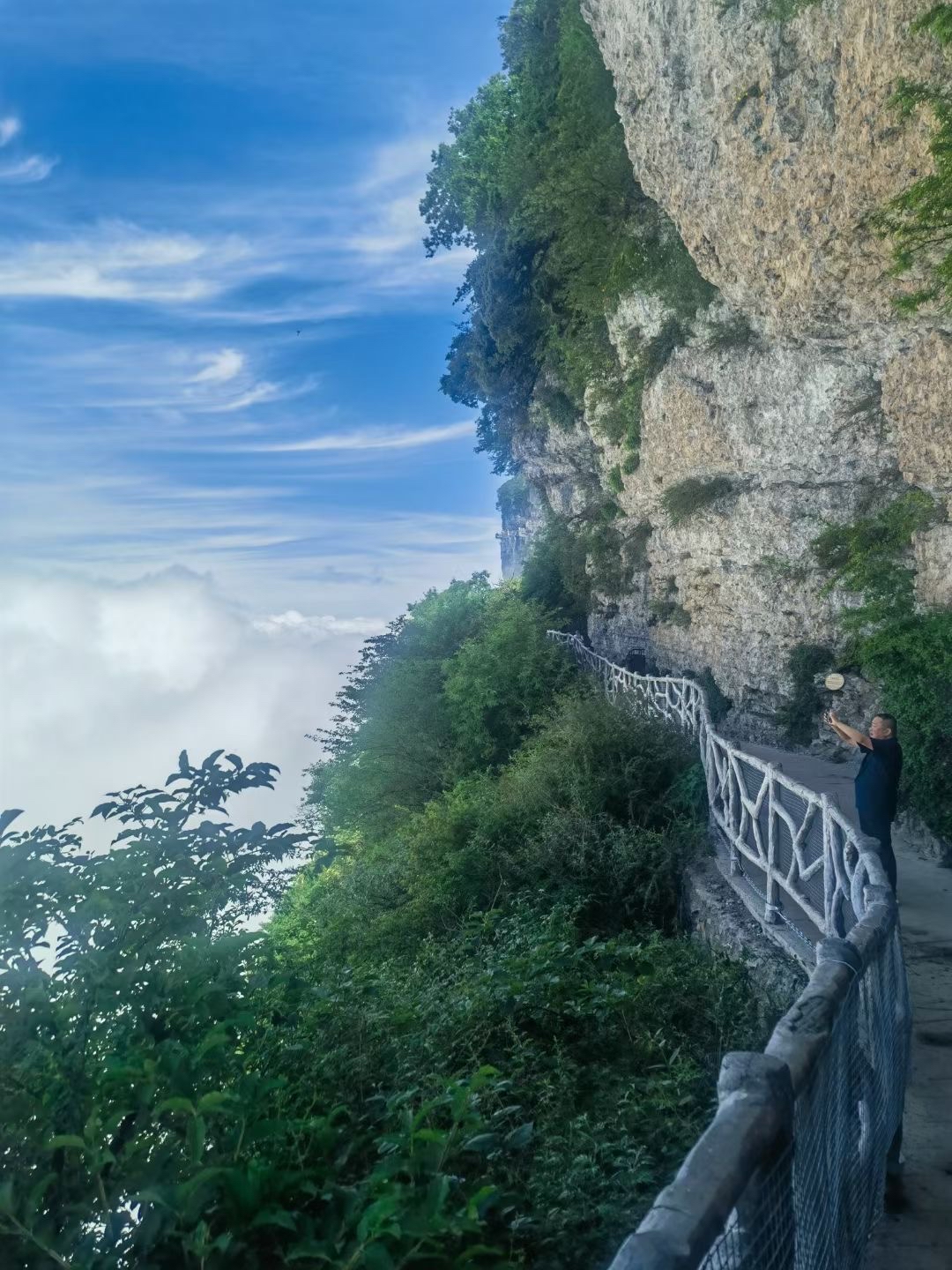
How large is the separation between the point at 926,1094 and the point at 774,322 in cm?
1129

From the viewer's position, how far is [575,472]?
2628 centimetres

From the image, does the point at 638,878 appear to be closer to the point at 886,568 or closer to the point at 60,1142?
the point at 886,568

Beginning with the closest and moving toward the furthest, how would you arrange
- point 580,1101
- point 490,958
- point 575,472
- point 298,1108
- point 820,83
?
point 298,1108, point 580,1101, point 490,958, point 820,83, point 575,472

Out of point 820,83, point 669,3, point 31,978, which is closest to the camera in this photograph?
point 31,978

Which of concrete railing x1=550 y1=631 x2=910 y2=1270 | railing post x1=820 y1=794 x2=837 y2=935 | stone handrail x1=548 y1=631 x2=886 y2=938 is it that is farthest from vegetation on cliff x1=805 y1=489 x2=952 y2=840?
concrete railing x1=550 y1=631 x2=910 y2=1270

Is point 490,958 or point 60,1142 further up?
point 60,1142

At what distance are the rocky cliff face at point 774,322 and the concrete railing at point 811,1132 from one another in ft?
27.4

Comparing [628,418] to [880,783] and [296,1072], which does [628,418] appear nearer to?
[880,783]

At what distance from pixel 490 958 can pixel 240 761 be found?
9.55 feet

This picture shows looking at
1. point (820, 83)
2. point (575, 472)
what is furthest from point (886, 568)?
point (575, 472)

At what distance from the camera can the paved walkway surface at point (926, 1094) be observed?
314cm

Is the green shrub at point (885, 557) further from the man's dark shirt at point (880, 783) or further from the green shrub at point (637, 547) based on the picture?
the green shrub at point (637, 547)

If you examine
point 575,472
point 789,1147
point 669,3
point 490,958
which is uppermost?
point 669,3

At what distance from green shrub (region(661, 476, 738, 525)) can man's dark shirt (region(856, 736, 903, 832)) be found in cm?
1100
